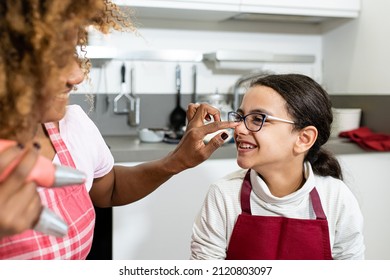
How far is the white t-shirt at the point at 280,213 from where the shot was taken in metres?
1.07

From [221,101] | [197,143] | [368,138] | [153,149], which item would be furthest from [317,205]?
[221,101]

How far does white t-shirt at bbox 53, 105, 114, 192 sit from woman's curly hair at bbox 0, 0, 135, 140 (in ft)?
1.22

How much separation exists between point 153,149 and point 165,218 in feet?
0.88

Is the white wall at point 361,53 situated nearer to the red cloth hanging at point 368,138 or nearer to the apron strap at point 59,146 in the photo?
the red cloth hanging at point 368,138

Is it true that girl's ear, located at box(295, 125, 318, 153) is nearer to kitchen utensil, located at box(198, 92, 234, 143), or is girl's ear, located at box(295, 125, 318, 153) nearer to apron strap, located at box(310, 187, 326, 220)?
apron strap, located at box(310, 187, 326, 220)

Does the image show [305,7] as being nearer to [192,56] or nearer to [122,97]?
[192,56]

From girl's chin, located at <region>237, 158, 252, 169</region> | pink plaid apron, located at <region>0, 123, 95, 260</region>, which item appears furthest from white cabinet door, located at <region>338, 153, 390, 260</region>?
pink plaid apron, located at <region>0, 123, 95, 260</region>

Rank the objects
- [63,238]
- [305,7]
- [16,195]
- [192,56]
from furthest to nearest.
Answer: [192,56], [305,7], [63,238], [16,195]

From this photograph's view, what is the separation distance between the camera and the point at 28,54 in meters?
0.43

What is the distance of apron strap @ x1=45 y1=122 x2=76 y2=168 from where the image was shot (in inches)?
31.9

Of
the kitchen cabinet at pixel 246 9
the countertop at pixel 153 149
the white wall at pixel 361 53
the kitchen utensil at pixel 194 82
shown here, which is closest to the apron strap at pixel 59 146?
the countertop at pixel 153 149

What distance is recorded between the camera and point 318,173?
117cm

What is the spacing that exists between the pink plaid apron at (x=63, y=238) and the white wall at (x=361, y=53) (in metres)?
1.58
